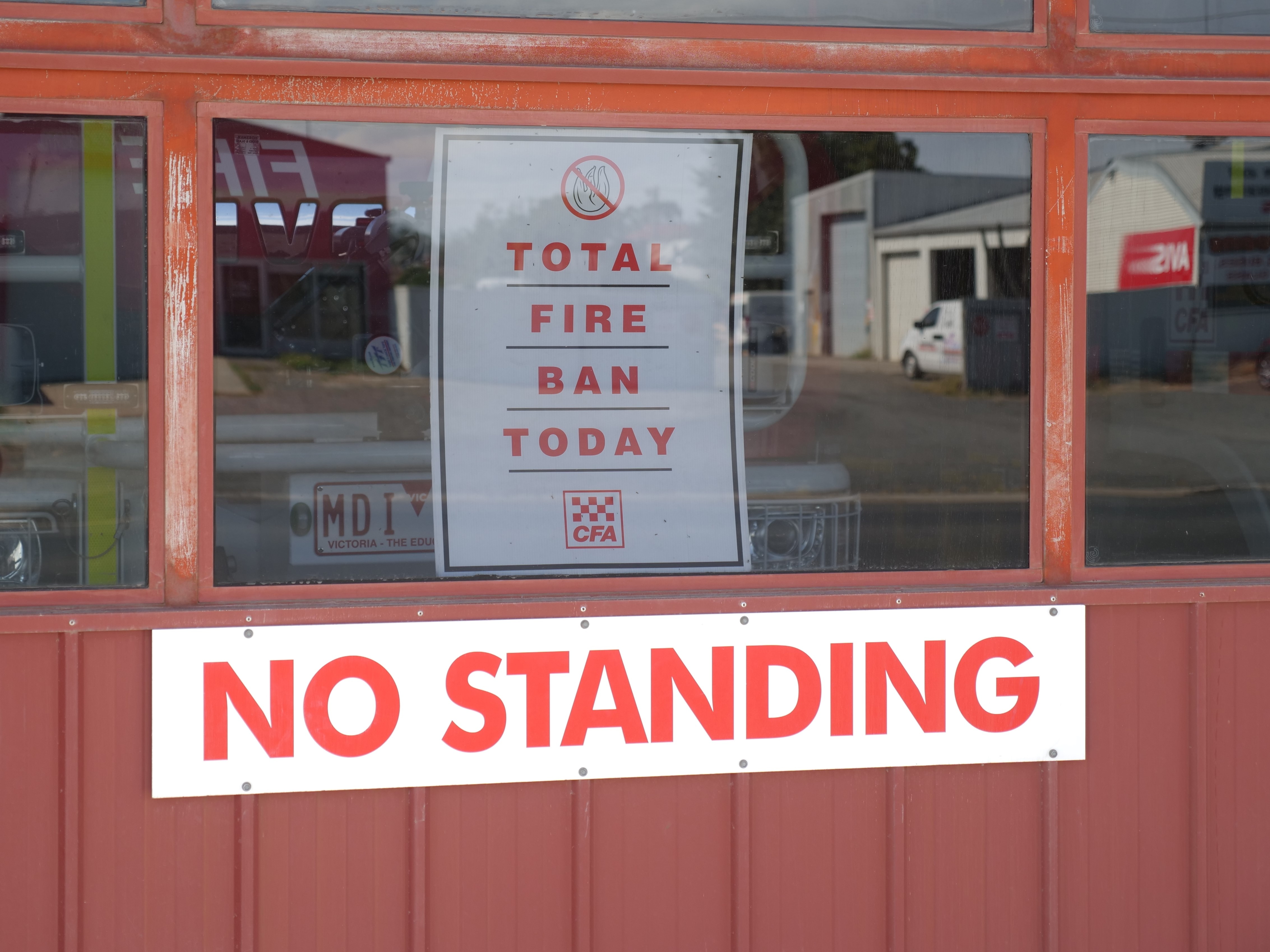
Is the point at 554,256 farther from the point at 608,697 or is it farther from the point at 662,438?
the point at 608,697

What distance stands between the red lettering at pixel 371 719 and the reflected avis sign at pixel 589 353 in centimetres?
26

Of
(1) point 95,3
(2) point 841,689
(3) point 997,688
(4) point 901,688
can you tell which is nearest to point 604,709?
(2) point 841,689

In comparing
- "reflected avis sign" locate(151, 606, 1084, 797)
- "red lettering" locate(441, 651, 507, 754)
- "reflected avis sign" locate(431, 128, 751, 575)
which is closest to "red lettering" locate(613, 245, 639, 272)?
"reflected avis sign" locate(431, 128, 751, 575)

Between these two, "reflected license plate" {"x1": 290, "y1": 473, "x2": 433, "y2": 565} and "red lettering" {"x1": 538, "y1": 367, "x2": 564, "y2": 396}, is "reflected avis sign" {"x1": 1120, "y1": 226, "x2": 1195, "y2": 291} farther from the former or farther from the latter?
"reflected license plate" {"x1": 290, "y1": 473, "x2": 433, "y2": 565}

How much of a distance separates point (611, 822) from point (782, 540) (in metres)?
0.71

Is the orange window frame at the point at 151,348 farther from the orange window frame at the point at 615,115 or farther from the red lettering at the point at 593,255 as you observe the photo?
the red lettering at the point at 593,255

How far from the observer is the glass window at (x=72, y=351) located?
8.02 ft

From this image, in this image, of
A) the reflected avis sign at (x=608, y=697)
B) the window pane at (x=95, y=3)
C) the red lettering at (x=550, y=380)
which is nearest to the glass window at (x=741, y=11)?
the window pane at (x=95, y=3)

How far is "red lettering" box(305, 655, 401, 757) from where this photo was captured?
8.23 ft

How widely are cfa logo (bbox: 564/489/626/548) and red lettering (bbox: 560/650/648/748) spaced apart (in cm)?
24

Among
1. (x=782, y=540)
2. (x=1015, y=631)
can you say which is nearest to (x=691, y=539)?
(x=782, y=540)

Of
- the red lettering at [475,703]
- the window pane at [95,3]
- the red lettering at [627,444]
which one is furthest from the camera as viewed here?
the red lettering at [627,444]

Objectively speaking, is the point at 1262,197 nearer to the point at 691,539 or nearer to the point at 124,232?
the point at 691,539

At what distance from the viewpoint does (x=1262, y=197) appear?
278 cm
